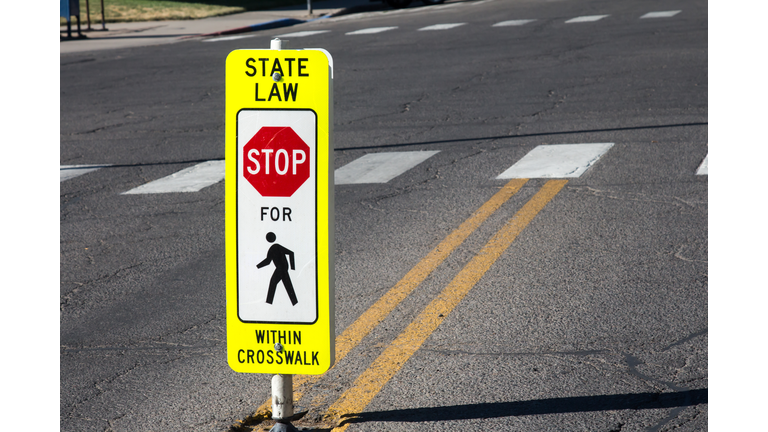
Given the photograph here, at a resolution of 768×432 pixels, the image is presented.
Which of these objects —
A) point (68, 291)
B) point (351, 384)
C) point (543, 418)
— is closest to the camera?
point (543, 418)

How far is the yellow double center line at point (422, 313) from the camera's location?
388 centimetres

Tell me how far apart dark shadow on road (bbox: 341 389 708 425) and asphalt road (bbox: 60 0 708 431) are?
1 cm

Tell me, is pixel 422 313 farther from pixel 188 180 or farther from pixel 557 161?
pixel 188 180

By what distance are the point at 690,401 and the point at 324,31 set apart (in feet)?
65.3

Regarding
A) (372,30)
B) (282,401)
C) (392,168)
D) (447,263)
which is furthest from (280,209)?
(372,30)

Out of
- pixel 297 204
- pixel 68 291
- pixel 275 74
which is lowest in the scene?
pixel 68 291

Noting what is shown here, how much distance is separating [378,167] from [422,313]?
399cm

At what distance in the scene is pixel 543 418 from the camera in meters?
3.57

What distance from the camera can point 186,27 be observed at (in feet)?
80.9

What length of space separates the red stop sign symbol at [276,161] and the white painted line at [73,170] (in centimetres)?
611

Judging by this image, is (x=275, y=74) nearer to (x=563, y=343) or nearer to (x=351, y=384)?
(x=351, y=384)

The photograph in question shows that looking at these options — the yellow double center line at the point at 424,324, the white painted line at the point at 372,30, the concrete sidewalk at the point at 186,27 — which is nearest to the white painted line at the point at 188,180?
the yellow double center line at the point at 424,324

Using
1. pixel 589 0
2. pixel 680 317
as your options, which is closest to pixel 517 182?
pixel 680 317

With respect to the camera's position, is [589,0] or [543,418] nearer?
[543,418]
